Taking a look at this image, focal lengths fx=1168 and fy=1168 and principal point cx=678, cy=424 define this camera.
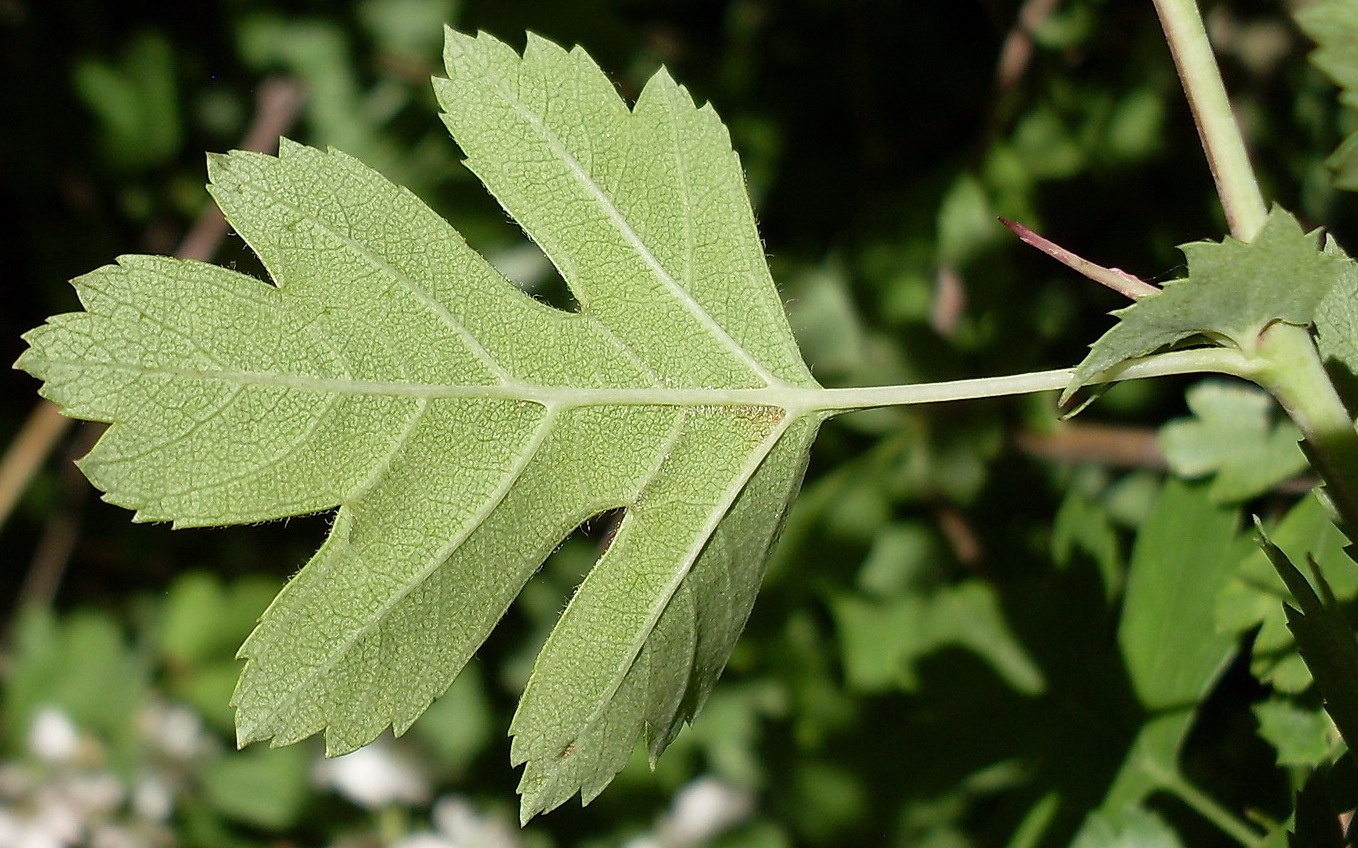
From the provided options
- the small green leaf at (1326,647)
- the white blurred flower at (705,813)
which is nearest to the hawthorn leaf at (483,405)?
the small green leaf at (1326,647)

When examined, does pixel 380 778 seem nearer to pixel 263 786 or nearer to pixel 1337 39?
pixel 263 786

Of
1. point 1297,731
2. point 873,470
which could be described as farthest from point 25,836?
point 1297,731

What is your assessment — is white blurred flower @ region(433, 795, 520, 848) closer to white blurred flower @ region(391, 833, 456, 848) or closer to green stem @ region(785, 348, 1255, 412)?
white blurred flower @ region(391, 833, 456, 848)

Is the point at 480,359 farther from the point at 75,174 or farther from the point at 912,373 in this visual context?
the point at 75,174

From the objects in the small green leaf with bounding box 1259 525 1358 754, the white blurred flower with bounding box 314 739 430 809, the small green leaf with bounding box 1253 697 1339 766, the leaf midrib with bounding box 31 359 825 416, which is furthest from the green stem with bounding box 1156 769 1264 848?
the white blurred flower with bounding box 314 739 430 809

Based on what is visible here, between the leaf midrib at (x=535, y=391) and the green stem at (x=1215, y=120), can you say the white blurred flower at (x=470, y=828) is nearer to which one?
the leaf midrib at (x=535, y=391)

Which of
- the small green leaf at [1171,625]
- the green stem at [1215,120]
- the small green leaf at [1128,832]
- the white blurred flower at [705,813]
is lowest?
the white blurred flower at [705,813]

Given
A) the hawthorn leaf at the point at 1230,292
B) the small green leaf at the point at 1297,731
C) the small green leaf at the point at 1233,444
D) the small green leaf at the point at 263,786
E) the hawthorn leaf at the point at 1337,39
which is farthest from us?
the small green leaf at the point at 263,786
